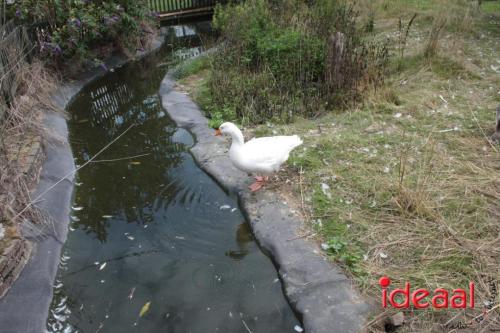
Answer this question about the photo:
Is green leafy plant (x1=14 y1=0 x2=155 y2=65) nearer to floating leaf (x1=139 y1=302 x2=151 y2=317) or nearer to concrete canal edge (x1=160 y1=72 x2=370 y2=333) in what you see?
concrete canal edge (x1=160 y1=72 x2=370 y2=333)

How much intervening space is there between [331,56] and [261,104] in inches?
53.5

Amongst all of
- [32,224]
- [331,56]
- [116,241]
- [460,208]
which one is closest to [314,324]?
[460,208]

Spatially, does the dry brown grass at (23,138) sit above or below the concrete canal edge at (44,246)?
above

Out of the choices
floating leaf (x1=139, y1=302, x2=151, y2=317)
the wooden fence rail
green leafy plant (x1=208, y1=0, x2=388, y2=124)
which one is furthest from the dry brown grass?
the wooden fence rail

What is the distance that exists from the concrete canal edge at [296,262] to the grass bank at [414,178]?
142 mm

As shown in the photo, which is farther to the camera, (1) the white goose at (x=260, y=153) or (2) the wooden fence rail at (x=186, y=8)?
(2) the wooden fence rail at (x=186, y=8)

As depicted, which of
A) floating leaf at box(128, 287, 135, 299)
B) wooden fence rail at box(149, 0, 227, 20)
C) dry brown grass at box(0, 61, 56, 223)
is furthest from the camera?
wooden fence rail at box(149, 0, 227, 20)

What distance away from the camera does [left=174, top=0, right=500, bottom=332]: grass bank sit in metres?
3.50

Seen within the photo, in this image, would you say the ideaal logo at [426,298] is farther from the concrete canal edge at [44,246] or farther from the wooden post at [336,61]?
the wooden post at [336,61]

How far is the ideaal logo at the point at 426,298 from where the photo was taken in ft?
10.4

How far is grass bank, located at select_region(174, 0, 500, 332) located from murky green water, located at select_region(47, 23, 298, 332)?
0.79 metres

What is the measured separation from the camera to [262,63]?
7984 millimetres

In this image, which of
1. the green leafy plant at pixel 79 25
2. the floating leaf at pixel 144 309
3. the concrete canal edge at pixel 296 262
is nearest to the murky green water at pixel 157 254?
the floating leaf at pixel 144 309

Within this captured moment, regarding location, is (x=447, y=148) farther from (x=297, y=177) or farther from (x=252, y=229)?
(x=252, y=229)
